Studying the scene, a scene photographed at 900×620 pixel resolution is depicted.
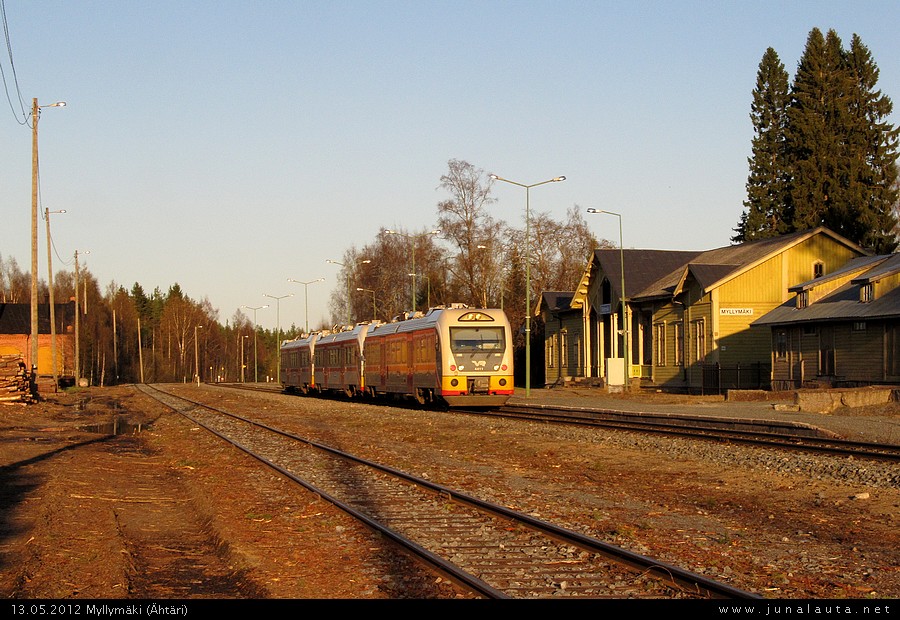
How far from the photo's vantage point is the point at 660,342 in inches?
2041

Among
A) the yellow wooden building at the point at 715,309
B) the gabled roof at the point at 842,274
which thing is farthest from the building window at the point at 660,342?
the gabled roof at the point at 842,274

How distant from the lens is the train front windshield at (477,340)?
31.4m

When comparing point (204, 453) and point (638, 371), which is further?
point (638, 371)

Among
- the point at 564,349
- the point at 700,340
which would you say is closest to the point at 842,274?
the point at 700,340

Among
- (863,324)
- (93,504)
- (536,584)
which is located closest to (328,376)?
(863,324)

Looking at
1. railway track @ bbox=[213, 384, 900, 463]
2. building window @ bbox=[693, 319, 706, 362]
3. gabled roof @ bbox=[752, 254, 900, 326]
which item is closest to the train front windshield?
railway track @ bbox=[213, 384, 900, 463]

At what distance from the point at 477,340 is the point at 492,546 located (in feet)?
74.6

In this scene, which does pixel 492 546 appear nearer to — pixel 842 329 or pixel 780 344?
pixel 842 329

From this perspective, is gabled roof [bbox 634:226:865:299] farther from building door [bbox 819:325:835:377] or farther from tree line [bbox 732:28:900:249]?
tree line [bbox 732:28:900:249]

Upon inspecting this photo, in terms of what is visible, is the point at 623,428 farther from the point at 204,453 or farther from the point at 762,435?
the point at 204,453

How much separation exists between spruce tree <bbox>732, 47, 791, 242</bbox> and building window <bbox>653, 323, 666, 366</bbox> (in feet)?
79.2

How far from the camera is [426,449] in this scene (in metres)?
19.8

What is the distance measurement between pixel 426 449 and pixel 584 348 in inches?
1579

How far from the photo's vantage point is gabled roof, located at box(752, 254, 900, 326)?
35.2 meters
